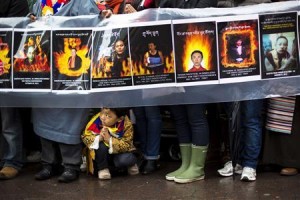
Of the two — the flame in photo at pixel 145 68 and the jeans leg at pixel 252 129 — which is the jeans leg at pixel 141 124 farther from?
the jeans leg at pixel 252 129

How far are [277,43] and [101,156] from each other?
2034 mm

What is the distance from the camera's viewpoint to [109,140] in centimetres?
550

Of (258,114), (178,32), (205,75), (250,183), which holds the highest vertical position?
(178,32)

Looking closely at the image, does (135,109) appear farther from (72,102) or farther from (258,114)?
(258,114)

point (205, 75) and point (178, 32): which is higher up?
point (178, 32)

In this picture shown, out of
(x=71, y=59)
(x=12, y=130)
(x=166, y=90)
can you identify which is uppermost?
(x=71, y=59)

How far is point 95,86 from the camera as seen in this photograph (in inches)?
212

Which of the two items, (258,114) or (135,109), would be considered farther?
(135,109)

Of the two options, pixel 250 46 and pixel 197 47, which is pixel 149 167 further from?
pixel 250 46

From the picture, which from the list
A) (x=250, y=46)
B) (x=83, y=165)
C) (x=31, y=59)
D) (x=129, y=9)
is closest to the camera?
(x=250, y=46)

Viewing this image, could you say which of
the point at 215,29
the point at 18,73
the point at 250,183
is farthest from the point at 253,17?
the point at 18,73

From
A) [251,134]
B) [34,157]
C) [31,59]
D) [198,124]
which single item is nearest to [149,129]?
[198,124]

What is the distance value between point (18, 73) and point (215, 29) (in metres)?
2.01

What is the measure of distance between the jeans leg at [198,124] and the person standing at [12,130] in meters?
1.84
